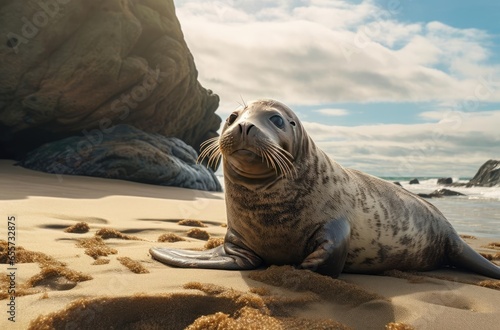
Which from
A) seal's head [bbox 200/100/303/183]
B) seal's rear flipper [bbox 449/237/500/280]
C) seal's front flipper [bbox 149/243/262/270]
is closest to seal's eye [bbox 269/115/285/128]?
seal's head [bbox 200/100/303/183]

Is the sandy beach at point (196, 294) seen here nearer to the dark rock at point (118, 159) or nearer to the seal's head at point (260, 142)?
the seal's head at point (260, 142)

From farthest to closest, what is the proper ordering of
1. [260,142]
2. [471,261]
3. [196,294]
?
[471,261]
[260,142]
[196,294]

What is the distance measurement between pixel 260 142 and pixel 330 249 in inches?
30.8

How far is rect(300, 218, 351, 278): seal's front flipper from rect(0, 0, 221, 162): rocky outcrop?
385 inches

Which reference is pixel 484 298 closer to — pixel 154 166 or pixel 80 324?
pixel 80 324

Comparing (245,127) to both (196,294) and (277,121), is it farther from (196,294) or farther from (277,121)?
(196,294)

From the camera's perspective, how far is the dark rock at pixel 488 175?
1008 inches

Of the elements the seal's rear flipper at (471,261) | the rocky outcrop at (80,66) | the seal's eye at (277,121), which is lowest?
the seal's rear flipper at (471,261)

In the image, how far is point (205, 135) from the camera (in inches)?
779

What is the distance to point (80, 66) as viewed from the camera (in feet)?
37.1

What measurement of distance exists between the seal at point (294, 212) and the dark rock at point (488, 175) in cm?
2398

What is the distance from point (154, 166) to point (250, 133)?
8.40m

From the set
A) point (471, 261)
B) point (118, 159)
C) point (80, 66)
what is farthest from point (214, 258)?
point (80, 66)

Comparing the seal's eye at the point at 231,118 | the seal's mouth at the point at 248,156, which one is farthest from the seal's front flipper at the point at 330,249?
the seal's eye at the point at 231,118
